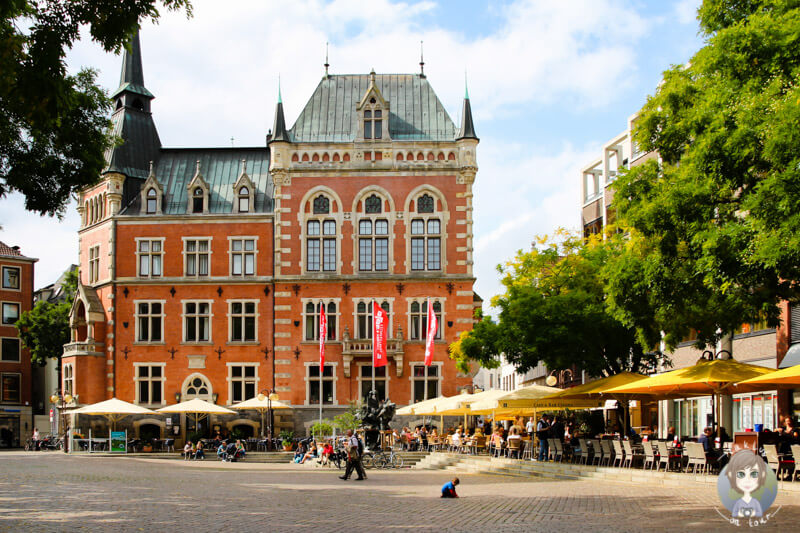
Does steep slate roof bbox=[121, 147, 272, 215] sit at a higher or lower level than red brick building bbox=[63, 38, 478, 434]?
higher

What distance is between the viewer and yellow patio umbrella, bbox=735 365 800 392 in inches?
870

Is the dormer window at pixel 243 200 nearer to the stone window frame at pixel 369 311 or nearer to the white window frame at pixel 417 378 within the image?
the stone window frame at pixel 369 311

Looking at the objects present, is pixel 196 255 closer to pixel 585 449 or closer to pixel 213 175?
pixel 213 175

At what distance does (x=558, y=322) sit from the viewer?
1391 inches

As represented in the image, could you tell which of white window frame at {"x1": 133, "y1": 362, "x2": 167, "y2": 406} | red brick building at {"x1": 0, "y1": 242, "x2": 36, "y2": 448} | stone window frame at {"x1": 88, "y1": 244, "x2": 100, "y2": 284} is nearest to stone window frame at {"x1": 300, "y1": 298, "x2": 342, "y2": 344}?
white window frame at {"x1": 133, "y1": 362, "x2": 167, "y2": 406}

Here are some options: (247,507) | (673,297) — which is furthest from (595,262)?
(247,507)

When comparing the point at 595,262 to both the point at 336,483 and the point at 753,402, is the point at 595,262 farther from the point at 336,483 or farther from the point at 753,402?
the point at 336,483

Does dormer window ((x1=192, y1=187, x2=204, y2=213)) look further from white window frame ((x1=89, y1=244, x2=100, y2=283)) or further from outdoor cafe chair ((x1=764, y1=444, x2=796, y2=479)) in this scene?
outdoor cafe chair ((x1=764, y1=444, x2=796, y2=479))

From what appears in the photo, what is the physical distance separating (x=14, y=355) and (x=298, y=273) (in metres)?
35.2

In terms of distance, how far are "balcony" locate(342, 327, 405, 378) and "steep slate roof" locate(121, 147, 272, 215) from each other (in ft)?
30.0

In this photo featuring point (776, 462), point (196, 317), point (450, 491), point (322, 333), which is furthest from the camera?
point (196, 317)

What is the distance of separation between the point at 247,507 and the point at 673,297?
11.3m

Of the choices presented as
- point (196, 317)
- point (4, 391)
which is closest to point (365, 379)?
point (196, 317)

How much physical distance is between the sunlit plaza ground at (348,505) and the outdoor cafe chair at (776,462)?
4.82ft
